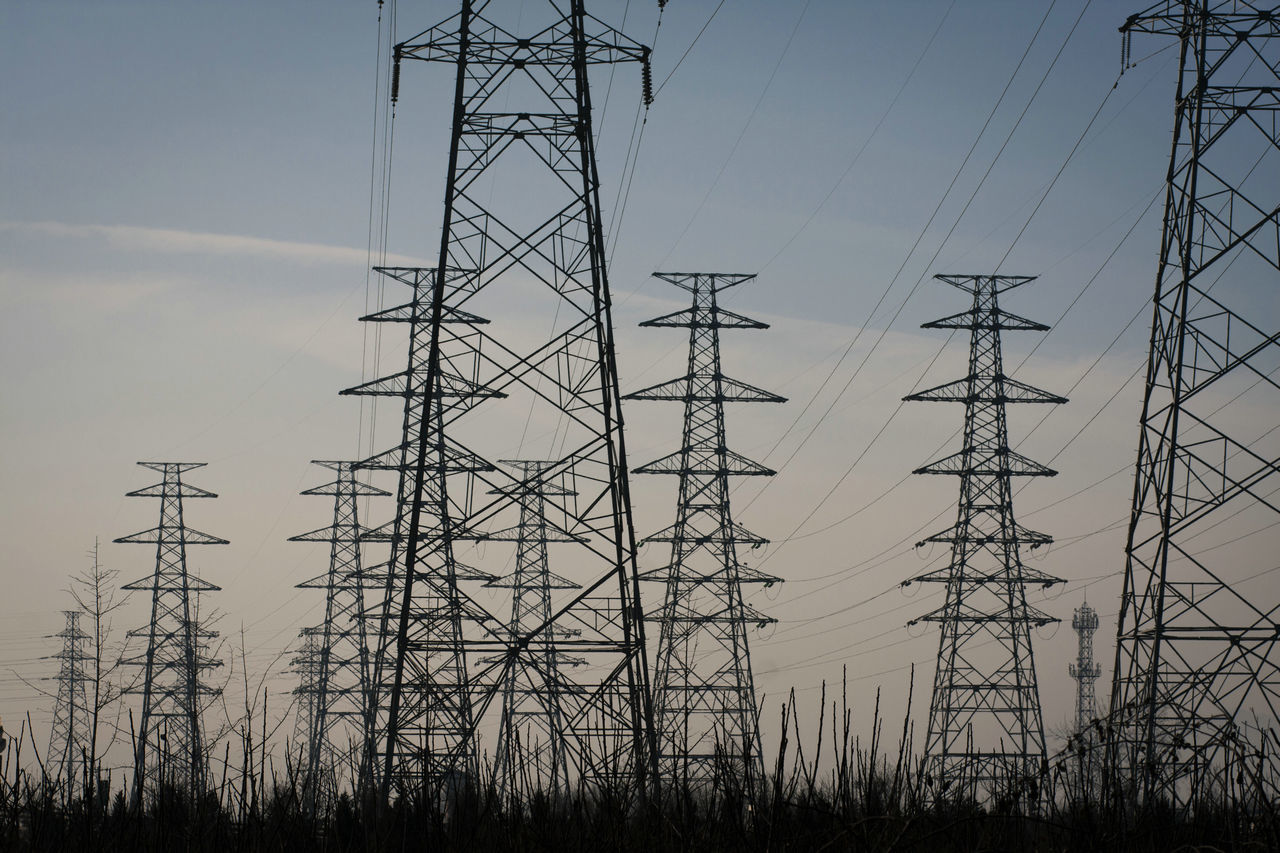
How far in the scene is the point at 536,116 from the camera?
57.4ft

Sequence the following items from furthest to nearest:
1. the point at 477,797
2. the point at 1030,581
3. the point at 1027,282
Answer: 1. the point at 1027,282
2. the point at 1030,581
3. the point at 477,797

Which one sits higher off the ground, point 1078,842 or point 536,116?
point 536,116

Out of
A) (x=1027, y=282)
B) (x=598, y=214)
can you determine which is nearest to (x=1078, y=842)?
(x=598, y=214)

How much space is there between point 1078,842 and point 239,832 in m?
3.82

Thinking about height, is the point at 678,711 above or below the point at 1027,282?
below

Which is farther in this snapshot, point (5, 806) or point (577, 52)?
point (577, 52)

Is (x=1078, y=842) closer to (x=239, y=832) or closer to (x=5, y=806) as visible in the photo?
(x=239, y=832)

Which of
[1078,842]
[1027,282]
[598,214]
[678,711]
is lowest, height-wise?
→ [1078,842]

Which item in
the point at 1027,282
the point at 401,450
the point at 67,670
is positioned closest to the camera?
the point at 401,450

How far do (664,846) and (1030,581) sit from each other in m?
30.0

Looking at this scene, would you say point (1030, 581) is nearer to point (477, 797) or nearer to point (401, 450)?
point (401, 450)

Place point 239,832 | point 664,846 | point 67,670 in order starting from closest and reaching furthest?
point 664,846, point 239,832, point 67,670

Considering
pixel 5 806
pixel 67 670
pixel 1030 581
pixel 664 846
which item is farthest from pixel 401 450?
pixel 67 670

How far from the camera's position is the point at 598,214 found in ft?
56.8
